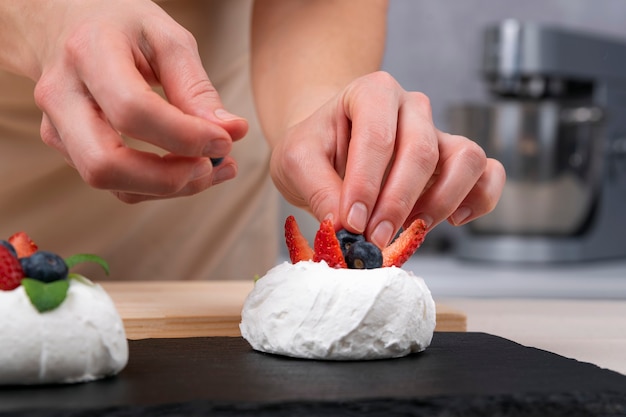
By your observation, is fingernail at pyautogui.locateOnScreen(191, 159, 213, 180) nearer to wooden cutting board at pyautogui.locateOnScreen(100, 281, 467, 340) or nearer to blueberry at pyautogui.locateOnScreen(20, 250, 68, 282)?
blueberry at pyautogui.locateOnScreen(20, 250, 68, 282)

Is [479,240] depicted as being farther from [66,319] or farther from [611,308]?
[66,319]

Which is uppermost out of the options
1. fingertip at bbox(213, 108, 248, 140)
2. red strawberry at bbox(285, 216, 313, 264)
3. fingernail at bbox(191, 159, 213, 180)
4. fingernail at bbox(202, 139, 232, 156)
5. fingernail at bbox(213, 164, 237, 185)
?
fingertip at bbox(213, 108, 248, 140)

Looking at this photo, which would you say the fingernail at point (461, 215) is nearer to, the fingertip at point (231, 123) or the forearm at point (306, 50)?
the forearm at point (306, 50)

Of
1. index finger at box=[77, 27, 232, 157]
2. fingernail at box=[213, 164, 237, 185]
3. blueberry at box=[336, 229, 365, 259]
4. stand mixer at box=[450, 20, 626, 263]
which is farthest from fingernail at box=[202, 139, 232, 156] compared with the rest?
stand mixer at box=[450, 20, 626, 263]

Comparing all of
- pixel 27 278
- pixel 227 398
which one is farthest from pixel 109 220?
pixel 227 398

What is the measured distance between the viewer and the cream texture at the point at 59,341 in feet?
3.05

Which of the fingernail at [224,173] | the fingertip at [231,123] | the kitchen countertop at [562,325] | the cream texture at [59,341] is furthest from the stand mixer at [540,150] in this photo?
the cream texture at [59,341]

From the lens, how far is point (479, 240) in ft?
9.05

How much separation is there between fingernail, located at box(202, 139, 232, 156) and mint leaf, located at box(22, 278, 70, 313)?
201mm

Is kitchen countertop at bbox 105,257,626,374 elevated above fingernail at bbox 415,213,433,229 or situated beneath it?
situated beneath

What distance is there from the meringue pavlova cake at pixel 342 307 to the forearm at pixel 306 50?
0.38m

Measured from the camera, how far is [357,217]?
3.89 feet

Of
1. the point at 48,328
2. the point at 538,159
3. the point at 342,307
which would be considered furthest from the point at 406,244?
the point at 538,159

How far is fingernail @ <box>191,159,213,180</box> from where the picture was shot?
1060mm
